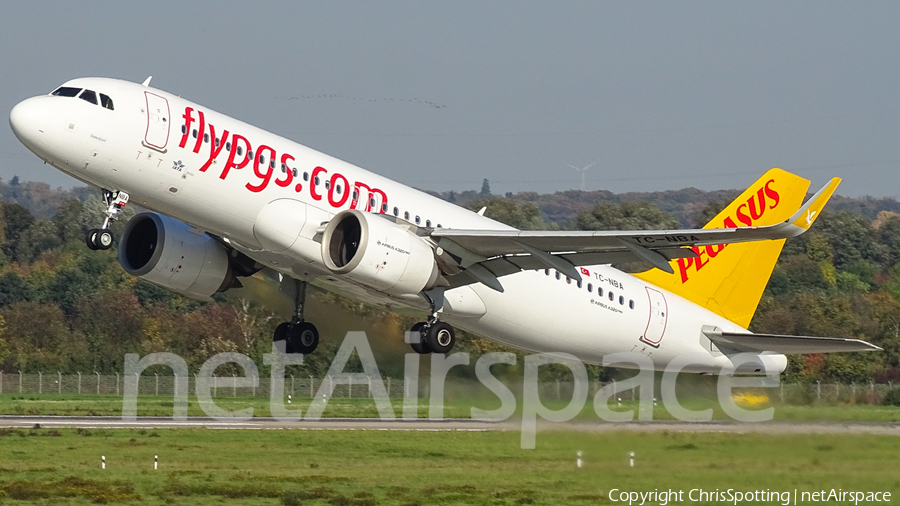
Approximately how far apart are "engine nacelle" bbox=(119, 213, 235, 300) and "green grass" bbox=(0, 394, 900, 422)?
258 inches

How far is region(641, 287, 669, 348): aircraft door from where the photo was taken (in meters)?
31.7

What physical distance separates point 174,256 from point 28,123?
6.35 m

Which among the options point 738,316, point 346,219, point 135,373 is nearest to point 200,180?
point 346,219

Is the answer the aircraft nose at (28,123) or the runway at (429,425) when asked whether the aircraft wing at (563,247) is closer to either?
the runway at (429,425)

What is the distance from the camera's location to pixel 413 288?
27062 mm

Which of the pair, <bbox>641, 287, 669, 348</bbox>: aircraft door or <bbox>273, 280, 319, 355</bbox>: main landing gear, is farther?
<bbox>641, 287, 669, 348</bbox>: aircraft door

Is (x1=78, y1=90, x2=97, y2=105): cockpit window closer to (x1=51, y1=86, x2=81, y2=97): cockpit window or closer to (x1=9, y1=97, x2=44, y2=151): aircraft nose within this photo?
(x1=51, y1=86, x2=81, y2=97): cockpit window

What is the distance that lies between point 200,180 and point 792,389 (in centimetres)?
1386

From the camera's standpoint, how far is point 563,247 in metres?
26.9

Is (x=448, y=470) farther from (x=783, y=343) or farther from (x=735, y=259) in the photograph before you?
(x=735, y=259)

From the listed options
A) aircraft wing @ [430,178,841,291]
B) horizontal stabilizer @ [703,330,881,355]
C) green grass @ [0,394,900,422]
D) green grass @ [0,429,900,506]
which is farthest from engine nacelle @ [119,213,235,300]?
horizontal stabilizer @ [703,330,881,355]

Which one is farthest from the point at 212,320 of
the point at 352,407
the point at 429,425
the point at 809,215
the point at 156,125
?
the point at 809,215

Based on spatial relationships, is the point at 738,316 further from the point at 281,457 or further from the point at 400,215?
the point at 281,457

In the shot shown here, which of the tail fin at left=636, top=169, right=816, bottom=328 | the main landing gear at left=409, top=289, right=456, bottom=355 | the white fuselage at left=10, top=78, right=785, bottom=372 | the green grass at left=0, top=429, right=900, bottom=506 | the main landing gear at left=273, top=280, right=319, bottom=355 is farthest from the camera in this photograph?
the tail fin at left=636, top=169, right=816, bottom=328
